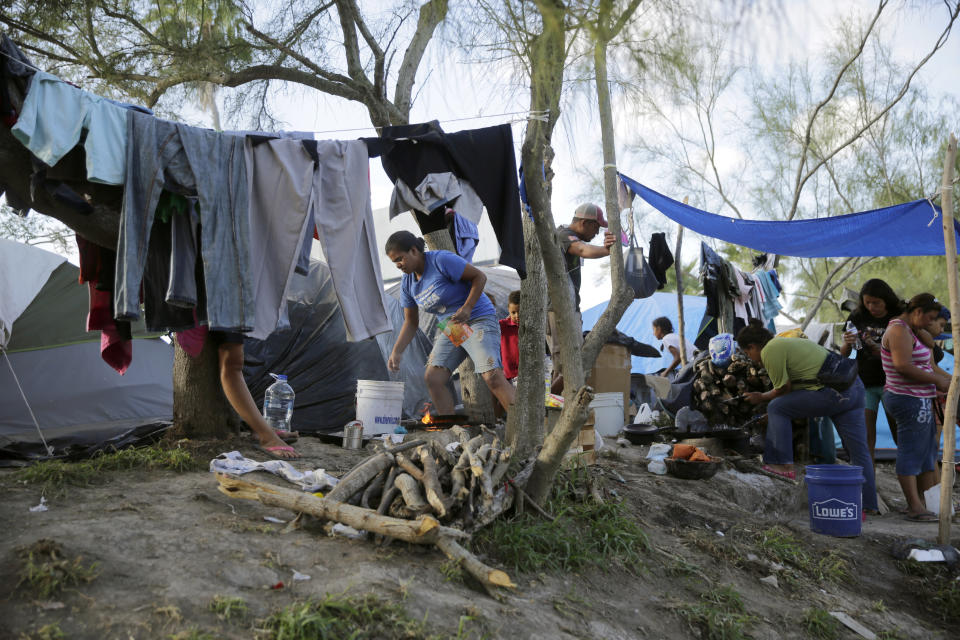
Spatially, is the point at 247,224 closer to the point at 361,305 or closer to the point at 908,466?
the point at 361,305

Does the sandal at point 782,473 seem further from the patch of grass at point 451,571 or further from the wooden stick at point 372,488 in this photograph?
the patch of grass at point 451,571

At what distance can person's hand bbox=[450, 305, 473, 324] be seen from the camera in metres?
4.92

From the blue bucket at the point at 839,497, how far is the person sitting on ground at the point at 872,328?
128 centimetres

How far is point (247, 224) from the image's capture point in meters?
3.96

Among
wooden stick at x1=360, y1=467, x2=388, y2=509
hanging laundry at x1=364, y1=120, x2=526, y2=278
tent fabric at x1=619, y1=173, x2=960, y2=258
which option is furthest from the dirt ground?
tent fabric at x1=619, y1=173, x2=960, y2=258

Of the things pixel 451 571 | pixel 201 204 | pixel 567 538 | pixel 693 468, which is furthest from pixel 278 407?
pixel 451 571

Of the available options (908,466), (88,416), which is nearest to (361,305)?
(88,416)

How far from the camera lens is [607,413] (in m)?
7.36

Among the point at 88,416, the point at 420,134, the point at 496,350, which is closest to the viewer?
the point at 420,134

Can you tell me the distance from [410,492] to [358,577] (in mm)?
576

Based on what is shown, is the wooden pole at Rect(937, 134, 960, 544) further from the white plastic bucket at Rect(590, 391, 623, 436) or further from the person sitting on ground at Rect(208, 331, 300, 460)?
the person sitting on ground at Rect(208, 331, 300, 460)

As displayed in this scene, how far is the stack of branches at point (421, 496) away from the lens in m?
2.95

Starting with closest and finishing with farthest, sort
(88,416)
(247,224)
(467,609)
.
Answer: (467,609), (247,224), (88,416)

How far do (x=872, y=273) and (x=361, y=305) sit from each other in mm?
16067
